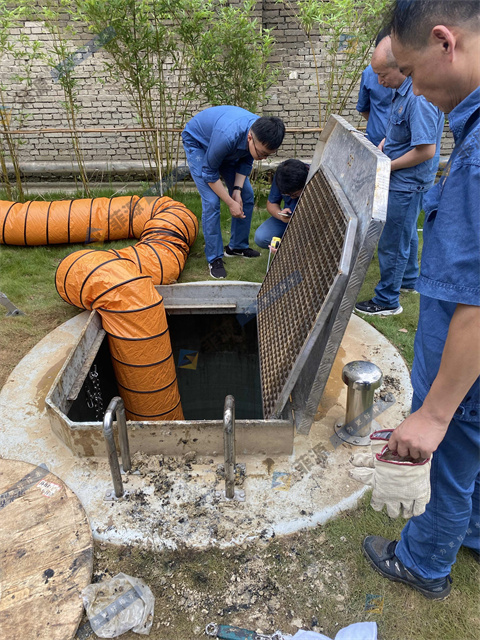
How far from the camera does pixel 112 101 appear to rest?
7.64 meters

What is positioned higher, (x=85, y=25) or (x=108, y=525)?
(x=85, y=25)

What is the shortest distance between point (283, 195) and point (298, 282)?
202 centimetres

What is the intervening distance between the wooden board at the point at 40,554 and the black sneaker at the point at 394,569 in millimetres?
1225

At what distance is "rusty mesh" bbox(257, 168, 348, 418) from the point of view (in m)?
2.08

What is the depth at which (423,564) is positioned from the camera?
178cm

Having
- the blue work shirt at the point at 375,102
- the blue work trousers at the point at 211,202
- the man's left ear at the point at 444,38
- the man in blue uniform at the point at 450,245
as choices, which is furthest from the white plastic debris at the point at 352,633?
the blue work shirt at the point at 375,102

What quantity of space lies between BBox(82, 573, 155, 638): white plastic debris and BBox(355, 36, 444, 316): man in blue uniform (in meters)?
2.83

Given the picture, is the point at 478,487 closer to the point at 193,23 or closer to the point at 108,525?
the point at 108,525

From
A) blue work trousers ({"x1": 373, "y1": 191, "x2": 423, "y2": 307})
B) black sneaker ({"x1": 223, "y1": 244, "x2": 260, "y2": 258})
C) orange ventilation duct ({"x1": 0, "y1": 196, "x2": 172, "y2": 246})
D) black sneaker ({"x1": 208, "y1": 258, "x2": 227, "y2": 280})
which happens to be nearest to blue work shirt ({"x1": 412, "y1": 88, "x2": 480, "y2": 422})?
blue work trousers ({"x1": 373, "y1": 191, "x2": 423, "y2": 307})

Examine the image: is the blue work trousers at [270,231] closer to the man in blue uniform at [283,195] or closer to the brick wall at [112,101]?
the man in blue uniform at [283,195]

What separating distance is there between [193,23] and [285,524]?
585 cm

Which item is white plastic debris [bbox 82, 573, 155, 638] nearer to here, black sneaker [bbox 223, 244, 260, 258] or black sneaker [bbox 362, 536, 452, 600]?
black sneaker [bbox 362, 536, 452, 600]

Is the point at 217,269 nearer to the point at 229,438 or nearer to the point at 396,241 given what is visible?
the point at 396,241

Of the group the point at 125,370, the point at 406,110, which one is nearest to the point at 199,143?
the point at 406,110
